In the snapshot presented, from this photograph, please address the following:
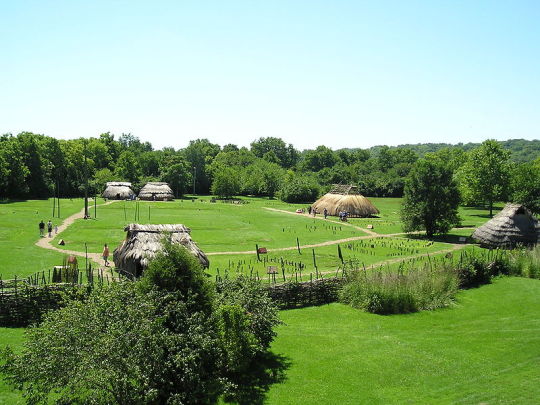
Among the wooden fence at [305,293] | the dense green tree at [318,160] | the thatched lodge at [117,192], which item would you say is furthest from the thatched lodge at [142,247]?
the dense green tree at [318,160]

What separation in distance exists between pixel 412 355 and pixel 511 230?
27.7 metres

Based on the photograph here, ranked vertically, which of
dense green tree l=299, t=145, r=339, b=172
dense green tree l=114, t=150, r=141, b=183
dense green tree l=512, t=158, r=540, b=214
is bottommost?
dense green tree l=512, t=158, r=540, b=214

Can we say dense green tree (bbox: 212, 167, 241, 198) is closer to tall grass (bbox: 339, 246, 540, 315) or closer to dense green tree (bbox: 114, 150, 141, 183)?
dense green tree (bbox: 114, 150, 141, 183)

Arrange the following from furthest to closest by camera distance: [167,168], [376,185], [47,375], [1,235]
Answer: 1. [376,185]
2. [167,168]
3. [1,235]
4. [47,375]

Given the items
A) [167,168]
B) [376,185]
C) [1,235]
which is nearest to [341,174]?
[376,185]

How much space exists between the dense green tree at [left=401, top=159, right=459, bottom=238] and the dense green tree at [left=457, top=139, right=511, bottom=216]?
18.5 metres

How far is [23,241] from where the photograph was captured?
124 feet

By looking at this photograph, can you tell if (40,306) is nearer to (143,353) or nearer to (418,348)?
(143,353)

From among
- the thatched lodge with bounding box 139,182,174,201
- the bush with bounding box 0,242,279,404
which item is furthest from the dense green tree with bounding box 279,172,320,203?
the bush with bounding box 0,242,279,404

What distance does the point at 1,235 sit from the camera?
39844mm

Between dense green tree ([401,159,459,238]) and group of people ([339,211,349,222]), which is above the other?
dense green tree ([401,159,459,238])

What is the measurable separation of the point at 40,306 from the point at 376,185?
88.5 meters

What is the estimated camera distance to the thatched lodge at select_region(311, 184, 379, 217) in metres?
66.2

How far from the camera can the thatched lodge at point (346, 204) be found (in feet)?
217
